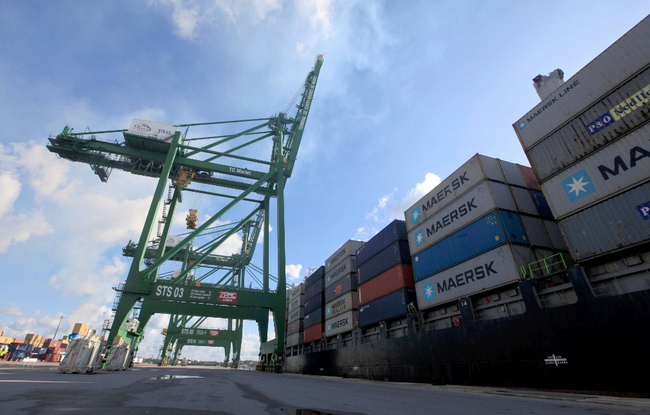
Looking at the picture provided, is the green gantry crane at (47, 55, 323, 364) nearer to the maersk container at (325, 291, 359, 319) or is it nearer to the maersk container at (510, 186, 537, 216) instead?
the maersk container at (325, 291, 359, 319)

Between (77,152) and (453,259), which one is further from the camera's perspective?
(77,152)

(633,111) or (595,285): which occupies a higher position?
(633,111)

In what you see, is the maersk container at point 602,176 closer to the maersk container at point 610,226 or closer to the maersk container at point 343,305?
the maersk container at point 610,226

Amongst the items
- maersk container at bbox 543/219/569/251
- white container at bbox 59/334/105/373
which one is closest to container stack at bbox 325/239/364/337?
maersk container at bbox 543/219/569/251

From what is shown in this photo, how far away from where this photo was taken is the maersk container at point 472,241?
46.8ft

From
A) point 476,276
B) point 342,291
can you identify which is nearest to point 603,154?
point 476,276

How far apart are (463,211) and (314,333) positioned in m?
24.2

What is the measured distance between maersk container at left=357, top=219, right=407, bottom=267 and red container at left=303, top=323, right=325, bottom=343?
428 inches

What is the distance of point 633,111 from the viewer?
1073cm

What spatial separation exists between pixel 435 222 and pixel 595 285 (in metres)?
8.58

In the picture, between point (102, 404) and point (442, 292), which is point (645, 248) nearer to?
point (442, 292)

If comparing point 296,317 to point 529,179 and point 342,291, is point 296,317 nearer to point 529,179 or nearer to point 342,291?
point 342,291

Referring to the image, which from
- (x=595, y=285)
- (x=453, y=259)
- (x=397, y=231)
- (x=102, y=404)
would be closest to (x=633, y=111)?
(x=595, y=285)

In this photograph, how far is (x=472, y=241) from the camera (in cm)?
1562
